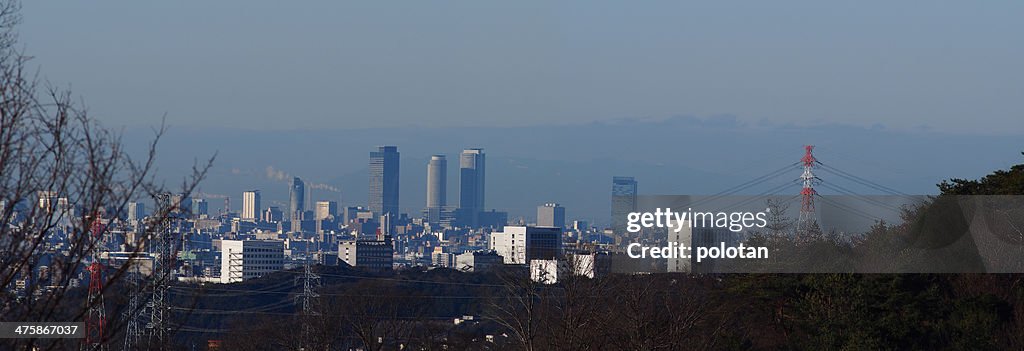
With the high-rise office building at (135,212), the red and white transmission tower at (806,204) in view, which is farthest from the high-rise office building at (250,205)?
the high-rise office building at (135,212)

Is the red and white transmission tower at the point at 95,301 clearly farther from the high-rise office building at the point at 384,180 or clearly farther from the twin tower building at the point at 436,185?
the high-rise office building at the point at 384,180

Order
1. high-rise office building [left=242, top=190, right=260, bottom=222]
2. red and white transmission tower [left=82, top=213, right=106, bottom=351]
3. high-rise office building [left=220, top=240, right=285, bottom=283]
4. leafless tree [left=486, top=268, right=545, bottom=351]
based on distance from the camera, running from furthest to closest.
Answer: high-rise office building [left=242, top=190, right=260, bottom=222] < high-rise office building [left=220, top=240, right=285, bottom=283] < leafless tree [left=486, top=268, right=545, bottom=351] < red and white transmission tower [left=82, top=213, right=106, bottom=351]

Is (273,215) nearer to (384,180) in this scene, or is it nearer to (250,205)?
(250,205)

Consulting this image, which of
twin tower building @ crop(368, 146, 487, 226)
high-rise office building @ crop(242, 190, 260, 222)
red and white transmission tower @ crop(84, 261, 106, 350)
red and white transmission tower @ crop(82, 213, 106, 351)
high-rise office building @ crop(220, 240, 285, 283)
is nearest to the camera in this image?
red and white transmission tower @ crop(82, 213, 106, 351)

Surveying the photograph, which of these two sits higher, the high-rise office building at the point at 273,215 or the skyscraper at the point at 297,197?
the skyscraper at the point at 297,197

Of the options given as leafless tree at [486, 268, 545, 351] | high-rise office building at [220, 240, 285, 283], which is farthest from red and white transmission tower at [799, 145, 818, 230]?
high-rise office building at [220, 240, 285, 283]

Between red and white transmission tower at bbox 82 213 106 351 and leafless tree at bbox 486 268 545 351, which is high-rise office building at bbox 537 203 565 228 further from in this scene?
red and white transmission tower at bbox 82 213 106 351
